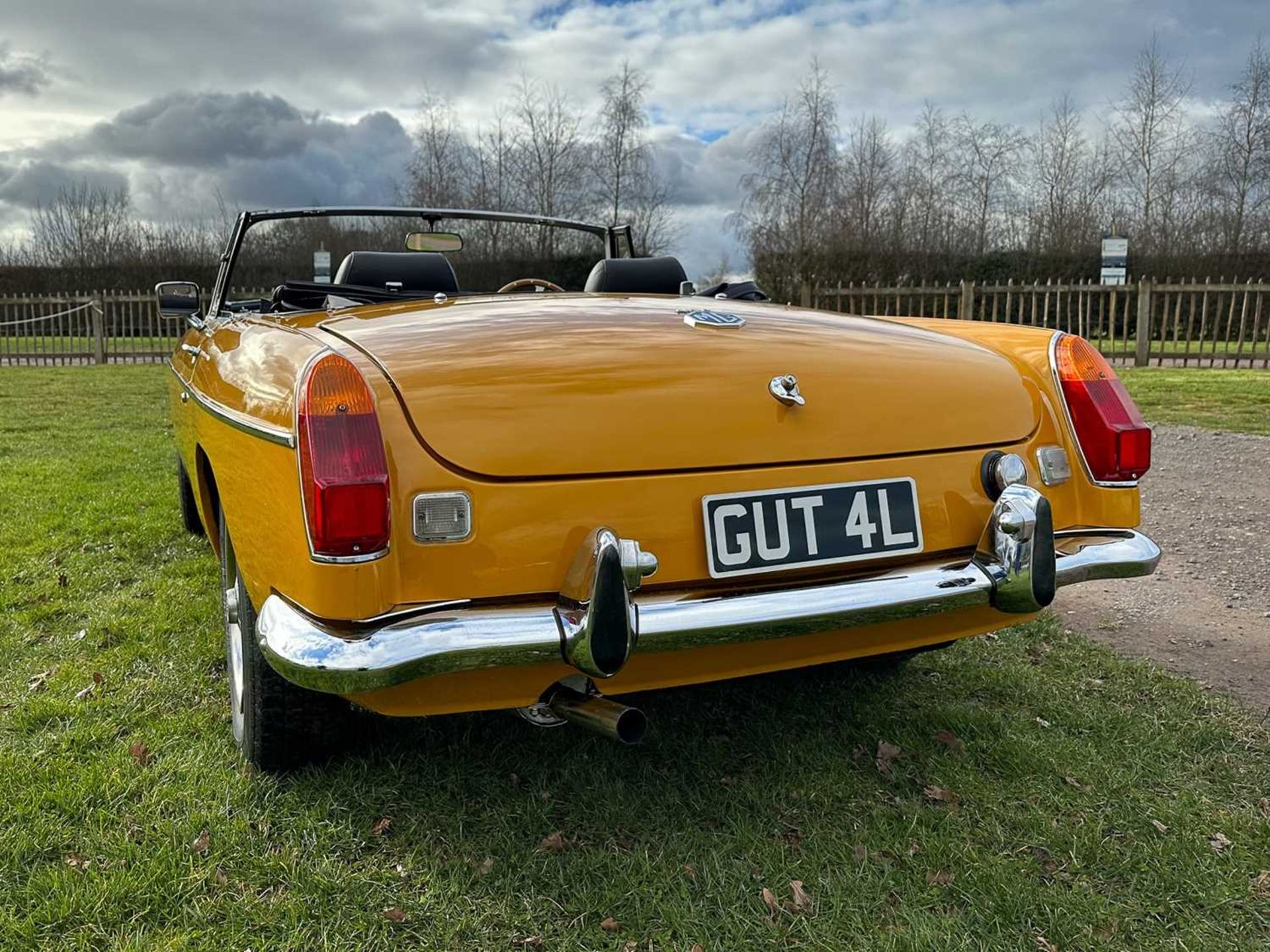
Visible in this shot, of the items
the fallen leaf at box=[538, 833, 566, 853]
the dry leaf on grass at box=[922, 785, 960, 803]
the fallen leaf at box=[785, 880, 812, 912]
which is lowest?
the dry leaf on grass at box=[922, 785, 960, 803]

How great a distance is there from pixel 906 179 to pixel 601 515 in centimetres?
2548

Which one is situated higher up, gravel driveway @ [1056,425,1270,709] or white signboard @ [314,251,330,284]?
white signboard @ [314,251,330,284]

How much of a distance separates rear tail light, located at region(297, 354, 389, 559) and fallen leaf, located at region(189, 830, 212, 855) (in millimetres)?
859

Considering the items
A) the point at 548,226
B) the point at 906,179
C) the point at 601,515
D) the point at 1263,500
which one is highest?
the point at 906,179

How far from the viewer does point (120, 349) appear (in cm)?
1784

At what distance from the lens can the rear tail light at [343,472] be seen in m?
1.65

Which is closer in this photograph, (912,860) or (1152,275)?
(912,860)

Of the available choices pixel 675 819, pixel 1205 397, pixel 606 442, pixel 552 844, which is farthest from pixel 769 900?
A: pixel 1205 397

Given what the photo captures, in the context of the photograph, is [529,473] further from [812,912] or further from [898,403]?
[812,912]

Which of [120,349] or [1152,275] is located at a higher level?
[1152,275]

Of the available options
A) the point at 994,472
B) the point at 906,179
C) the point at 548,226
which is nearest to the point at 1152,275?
the point at 906,179

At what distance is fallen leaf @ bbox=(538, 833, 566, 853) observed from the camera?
2.07 m

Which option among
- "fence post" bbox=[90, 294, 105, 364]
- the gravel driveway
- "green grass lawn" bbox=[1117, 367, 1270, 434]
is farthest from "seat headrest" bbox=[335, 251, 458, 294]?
"fence post" bbox=[90, 294, 105, 364]

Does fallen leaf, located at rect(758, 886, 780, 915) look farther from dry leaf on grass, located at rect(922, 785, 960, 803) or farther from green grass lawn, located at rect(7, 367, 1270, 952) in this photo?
dry leaf on grass, located at rect(922, 785, 960, 803)
